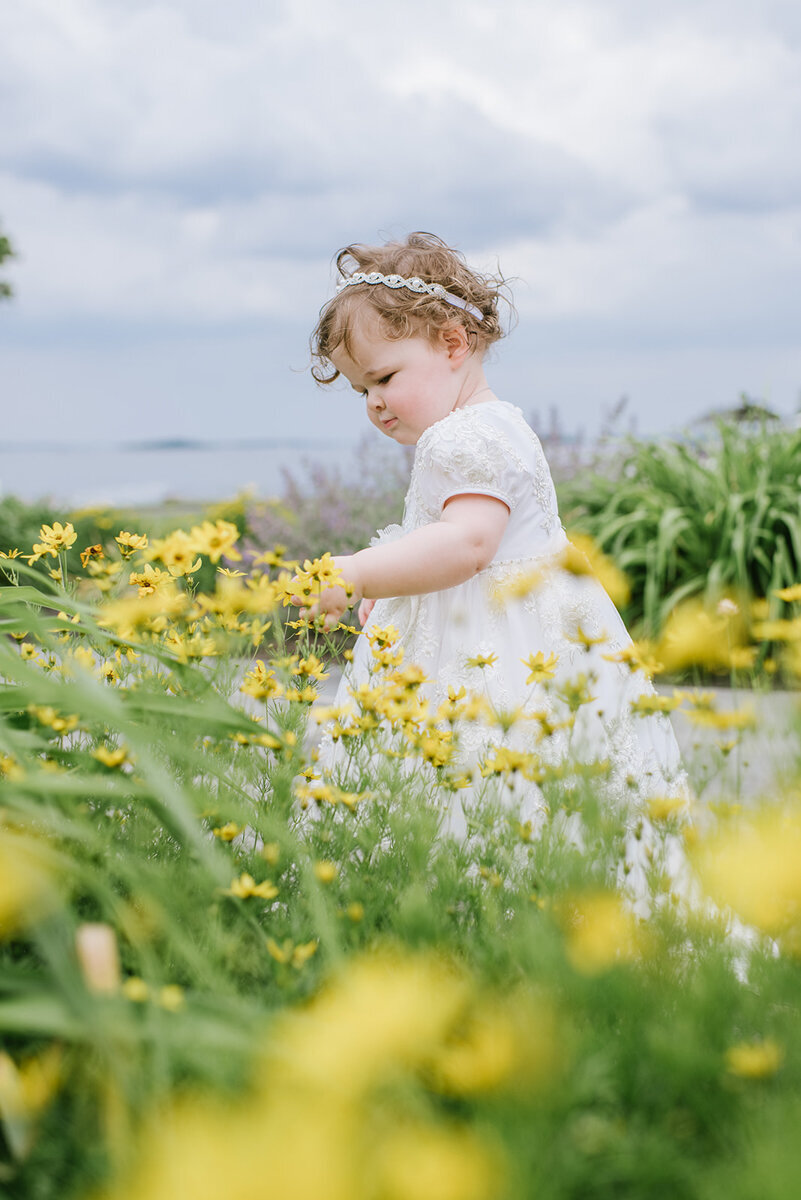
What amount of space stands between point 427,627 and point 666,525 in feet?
10.2

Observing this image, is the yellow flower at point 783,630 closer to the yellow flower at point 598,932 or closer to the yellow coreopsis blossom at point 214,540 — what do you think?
the yellow flower at point 598,932

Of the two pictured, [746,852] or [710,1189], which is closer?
[710,1189]

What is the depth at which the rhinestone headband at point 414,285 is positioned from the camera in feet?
8.45

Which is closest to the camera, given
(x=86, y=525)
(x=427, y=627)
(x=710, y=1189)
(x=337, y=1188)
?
(x=337, y=1188)

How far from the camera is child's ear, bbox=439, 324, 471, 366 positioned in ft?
8.02

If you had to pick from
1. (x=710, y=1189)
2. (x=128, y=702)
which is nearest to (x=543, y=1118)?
(x=710, y=1189)

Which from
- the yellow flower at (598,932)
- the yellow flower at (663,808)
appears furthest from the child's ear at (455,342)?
the yellow flower at (598,932)

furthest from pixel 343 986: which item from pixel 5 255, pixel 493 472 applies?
pixel 5 255

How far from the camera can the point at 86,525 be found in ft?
26.6

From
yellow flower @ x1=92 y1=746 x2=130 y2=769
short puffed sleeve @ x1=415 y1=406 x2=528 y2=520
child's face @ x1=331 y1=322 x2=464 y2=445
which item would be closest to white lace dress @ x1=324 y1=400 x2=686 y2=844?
short puffed sleeve @ x1=415 y1=406 x2=528 y2=520

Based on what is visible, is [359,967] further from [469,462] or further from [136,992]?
[469,462]

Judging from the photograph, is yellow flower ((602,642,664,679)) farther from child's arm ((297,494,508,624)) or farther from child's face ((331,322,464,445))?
child's face ((331,322,464,445))

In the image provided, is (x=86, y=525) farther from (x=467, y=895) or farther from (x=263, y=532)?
(x=467, y=895)

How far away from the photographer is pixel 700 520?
5148mm
